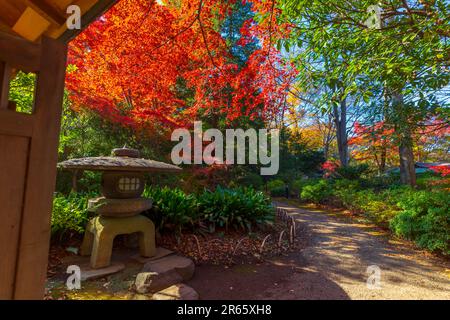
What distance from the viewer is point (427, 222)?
518 centimetres

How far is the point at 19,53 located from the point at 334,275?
187 inches

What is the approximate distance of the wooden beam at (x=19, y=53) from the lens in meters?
1.16

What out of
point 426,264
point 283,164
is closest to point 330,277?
point 426,264

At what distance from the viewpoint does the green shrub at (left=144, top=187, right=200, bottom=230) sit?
190 inches

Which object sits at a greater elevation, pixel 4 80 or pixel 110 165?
pixel 4 80

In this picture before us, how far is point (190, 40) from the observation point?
23.2 feet

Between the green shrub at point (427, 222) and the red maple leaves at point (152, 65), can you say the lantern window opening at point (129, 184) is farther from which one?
the green shrub at point (427, 222)

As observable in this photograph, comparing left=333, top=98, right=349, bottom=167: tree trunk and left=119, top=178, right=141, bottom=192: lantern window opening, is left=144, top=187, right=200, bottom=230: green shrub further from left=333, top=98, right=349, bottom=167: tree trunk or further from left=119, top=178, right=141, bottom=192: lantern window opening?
left=333, top=98, right=349, bottom=167: tree trunk

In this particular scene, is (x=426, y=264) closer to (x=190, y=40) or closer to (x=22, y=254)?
(x=22, y=254)

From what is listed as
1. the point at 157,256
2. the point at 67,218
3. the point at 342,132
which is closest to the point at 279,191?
the point at 342,132

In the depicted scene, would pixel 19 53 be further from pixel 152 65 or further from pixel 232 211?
pixel 152 65

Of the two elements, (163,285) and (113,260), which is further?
(113,260)

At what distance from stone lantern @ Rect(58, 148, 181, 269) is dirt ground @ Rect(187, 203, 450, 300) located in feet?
4.38

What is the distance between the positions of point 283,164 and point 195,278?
13.0 meters
